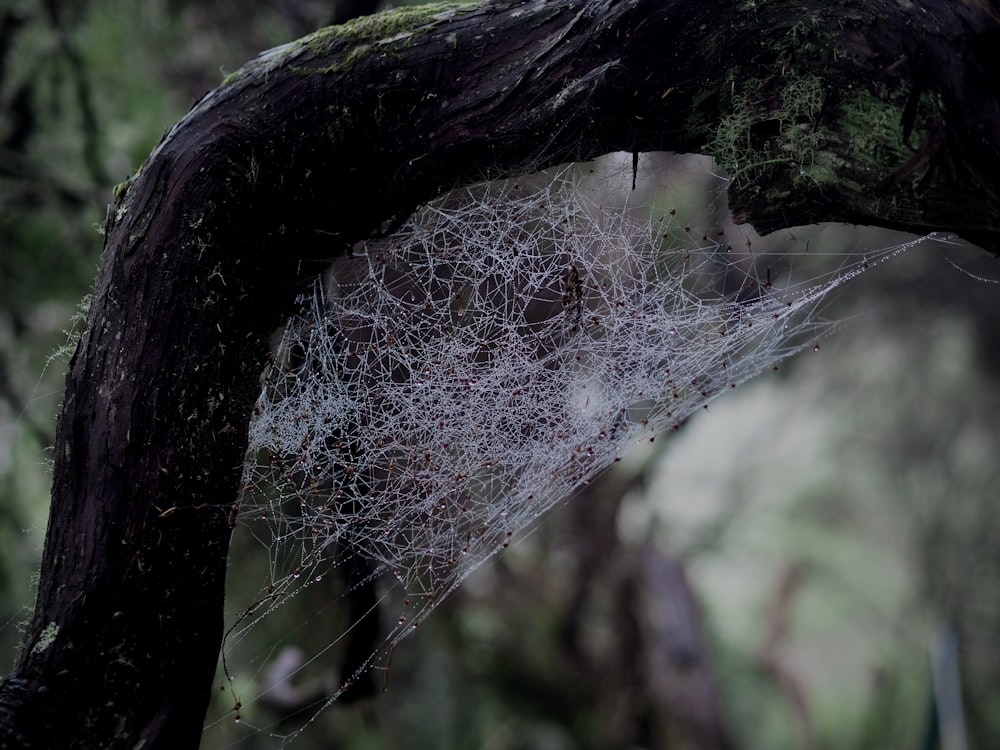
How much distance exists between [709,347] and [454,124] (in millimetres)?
911

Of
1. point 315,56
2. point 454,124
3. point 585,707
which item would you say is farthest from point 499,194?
point 585,707

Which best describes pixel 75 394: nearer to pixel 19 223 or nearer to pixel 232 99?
pixel 232 99

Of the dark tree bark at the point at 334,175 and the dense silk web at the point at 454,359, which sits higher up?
the dark tree bark at the point at 334,175

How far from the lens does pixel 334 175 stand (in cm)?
147

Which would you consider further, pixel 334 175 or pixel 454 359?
pixel 454 359

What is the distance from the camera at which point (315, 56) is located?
1.45 m

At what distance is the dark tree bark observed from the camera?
1243 mm

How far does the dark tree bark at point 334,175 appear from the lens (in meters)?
1.24

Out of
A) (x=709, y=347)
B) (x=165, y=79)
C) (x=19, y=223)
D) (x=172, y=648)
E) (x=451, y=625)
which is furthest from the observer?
(x=451, y=625)

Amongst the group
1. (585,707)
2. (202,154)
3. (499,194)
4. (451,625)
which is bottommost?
(585,707)

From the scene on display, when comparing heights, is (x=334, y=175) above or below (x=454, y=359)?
above

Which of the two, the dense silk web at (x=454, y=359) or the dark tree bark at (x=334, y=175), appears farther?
the dense silk web at (x=454, y=359)

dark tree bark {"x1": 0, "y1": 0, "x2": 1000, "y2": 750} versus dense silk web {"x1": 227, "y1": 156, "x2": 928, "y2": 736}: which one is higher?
dark tree bark {"x1": 0, "y1": 0, "x2": 1000, "y2": 750}

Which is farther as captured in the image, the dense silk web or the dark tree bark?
the dense silk web
